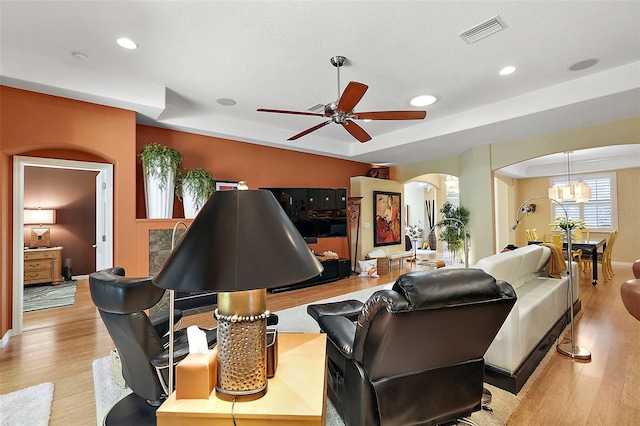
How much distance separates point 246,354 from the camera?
978mm

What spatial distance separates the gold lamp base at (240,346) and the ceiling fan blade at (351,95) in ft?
6.48

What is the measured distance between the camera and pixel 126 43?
8.70 feet

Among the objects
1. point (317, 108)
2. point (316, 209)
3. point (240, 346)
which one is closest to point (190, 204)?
point (317, 108)

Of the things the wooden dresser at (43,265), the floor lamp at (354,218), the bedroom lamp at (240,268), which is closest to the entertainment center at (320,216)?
the floor lamp at (354,218)

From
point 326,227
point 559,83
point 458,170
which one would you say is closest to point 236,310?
point 559,83

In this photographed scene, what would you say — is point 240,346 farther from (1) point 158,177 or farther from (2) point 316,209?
(2) point 316,209

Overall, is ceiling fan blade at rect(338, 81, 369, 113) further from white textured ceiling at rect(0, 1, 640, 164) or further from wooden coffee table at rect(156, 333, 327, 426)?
wooden coffee table at rect(156, 333, 327, 426)

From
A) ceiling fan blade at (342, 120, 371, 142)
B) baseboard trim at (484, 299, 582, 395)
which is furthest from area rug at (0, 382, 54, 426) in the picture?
ceiling fan blade at (342, 120, 371, 142)

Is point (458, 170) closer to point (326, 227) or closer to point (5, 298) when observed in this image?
point (326, 227)

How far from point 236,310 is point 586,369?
319 centimetres

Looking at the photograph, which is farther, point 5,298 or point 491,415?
point 5,298

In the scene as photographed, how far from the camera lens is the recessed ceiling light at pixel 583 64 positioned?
9.95 ft

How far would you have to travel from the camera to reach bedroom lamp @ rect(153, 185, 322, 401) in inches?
32.7

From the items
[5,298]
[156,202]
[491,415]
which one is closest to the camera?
[491,415]
